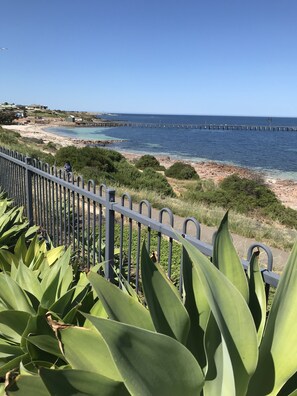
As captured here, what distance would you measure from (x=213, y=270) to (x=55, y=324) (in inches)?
24.2

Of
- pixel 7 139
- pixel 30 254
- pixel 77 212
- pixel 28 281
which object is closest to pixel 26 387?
pixel 28 281

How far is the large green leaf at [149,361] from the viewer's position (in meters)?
1.27

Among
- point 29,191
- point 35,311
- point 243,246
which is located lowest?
point 243,246

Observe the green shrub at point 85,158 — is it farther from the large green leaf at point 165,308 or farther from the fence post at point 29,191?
the large green leaf at point 165,308

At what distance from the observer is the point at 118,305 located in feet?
5.58

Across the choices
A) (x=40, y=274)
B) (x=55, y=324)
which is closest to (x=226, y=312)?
(x=55, y=324)

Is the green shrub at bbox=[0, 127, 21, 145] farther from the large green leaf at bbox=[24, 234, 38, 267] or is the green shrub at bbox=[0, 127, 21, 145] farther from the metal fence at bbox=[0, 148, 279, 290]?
the large green leaf at bbox=[24, 234, 38, 267]

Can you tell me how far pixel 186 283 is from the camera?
1880 mm

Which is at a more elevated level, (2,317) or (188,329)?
(188,329)

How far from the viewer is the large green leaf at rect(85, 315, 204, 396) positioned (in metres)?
1.27

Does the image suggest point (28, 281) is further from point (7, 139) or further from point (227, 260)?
point (7, 139)

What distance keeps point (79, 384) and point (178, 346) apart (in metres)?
0.36

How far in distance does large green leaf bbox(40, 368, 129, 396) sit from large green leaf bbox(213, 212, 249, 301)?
2.11ft

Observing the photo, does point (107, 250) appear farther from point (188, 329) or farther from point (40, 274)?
point (188, 329)
